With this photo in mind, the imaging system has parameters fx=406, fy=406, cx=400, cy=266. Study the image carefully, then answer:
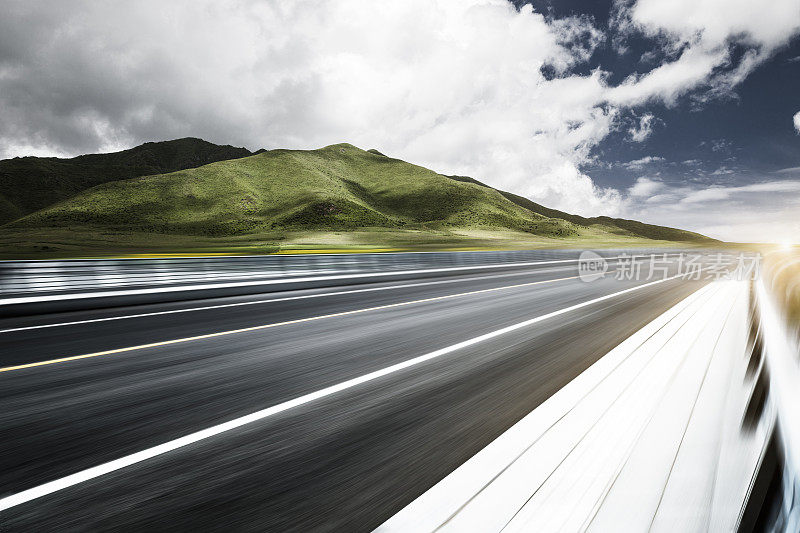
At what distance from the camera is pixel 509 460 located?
2.21 meters

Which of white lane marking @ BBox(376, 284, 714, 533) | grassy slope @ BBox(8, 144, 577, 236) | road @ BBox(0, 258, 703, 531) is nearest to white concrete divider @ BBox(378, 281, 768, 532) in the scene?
white lane marking @ BBox(376, 284, 714, 533)

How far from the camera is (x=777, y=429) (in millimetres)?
1675

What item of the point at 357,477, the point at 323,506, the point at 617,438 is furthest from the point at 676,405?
the point at 323,506

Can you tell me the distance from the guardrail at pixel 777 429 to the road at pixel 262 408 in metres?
1.39

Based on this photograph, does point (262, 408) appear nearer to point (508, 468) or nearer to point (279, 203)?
point (508, 468)

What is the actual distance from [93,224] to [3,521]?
137376mm

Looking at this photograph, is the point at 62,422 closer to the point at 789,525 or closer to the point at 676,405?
the point at 789,525

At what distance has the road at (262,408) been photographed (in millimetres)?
2090

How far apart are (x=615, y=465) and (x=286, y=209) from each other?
133 metres

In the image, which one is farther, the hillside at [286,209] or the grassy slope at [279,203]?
the grassy slope at [279,203]

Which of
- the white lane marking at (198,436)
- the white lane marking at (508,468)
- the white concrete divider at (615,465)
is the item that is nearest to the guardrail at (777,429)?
the white concrete divider at (615,465)

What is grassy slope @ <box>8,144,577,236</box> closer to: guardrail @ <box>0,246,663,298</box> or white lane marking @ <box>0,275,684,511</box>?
guardrail @ <box>0,246,663,298</box>

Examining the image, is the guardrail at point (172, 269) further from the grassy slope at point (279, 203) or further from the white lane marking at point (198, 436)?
the grassy slope at point (279, 203)

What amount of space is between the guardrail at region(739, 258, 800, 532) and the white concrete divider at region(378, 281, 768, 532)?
8cm
